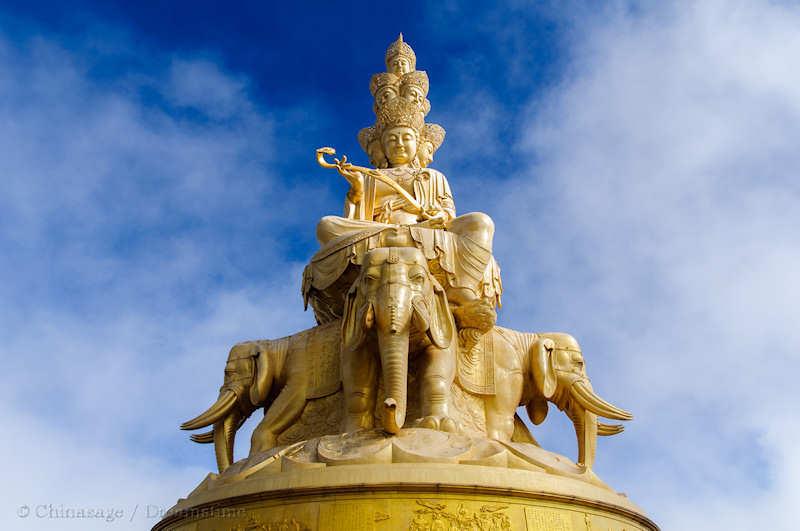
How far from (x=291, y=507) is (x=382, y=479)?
0.79 metres

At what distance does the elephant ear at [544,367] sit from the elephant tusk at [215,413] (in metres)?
3.35

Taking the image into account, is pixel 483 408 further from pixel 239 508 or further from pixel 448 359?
pixel 239 508

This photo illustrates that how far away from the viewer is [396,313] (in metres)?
7.63

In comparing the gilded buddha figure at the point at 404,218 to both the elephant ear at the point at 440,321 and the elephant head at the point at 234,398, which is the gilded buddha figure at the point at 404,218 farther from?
the elephant head at the point at 234,398

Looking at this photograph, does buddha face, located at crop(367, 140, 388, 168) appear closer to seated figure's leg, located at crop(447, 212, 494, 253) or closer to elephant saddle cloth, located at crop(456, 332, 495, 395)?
seated figure's leg, located at crop(447, 212, 494, 253)

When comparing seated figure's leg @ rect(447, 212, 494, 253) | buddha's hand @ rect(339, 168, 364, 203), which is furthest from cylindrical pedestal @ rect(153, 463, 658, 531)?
buddha's hand @ rect(339, 168, 364, 203)

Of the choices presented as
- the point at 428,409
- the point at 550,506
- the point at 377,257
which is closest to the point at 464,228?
the point at 377,257

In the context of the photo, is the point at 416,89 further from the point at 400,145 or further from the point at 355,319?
the point at 355,319

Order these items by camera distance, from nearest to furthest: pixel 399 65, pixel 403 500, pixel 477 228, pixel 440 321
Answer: pixel 403 500 → pixel 440 321 → pixel 477 228 → pixel 399 65

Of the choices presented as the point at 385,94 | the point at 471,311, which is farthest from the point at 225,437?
the point at 385,94

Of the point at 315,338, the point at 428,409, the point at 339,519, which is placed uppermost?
the point at 315,338

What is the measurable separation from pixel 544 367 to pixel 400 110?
4827mm

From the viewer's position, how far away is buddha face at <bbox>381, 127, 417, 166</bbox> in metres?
11.8

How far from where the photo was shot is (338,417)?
858 cm
